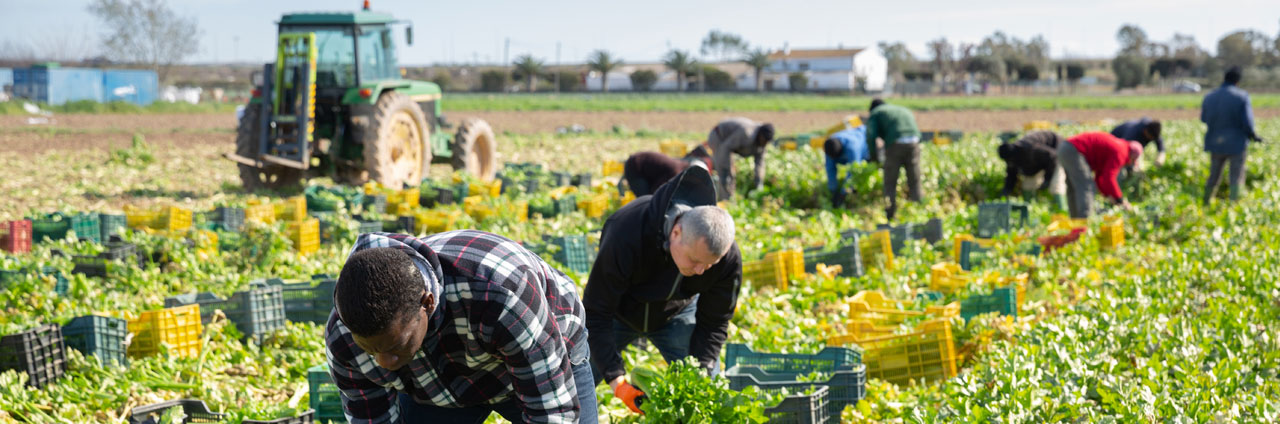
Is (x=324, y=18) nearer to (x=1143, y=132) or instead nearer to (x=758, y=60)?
(x=1143, y=132)

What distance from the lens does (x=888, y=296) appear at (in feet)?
21.6

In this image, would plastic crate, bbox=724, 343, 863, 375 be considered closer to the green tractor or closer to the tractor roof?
the green tractor

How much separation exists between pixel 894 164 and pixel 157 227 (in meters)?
6.94

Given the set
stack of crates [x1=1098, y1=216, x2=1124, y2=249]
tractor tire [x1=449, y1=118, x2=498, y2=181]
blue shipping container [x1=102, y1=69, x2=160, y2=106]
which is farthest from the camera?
blue shipping container [x1=102, y1=69, x2=160, y2=106]

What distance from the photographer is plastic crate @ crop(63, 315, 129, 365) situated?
16.7ft

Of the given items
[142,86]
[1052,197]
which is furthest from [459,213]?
[142,86]

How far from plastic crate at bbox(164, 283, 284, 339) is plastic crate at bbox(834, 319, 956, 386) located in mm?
3216

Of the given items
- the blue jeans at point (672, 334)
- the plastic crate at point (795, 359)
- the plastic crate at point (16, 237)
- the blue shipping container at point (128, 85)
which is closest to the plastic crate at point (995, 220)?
the plastic crate at point (795, 359)

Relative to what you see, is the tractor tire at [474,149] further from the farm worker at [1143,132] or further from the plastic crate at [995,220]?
the farm worker at [1143,132]

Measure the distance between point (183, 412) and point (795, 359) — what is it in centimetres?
263

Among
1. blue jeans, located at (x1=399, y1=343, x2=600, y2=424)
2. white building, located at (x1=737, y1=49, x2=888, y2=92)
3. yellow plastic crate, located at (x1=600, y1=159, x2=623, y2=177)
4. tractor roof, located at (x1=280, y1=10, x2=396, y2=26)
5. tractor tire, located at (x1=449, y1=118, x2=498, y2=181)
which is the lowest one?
blue jeans, located at (x1=399, y1=343, x2=600, y2=424)

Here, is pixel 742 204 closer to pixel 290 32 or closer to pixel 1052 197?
pixel 1052 197

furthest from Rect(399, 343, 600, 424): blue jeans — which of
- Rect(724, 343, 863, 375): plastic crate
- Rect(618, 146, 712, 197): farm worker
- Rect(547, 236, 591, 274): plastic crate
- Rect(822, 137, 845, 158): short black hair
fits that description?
Rect(822, 137, 845, 158): short black hair

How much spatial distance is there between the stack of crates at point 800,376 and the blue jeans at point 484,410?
4.01 ft
